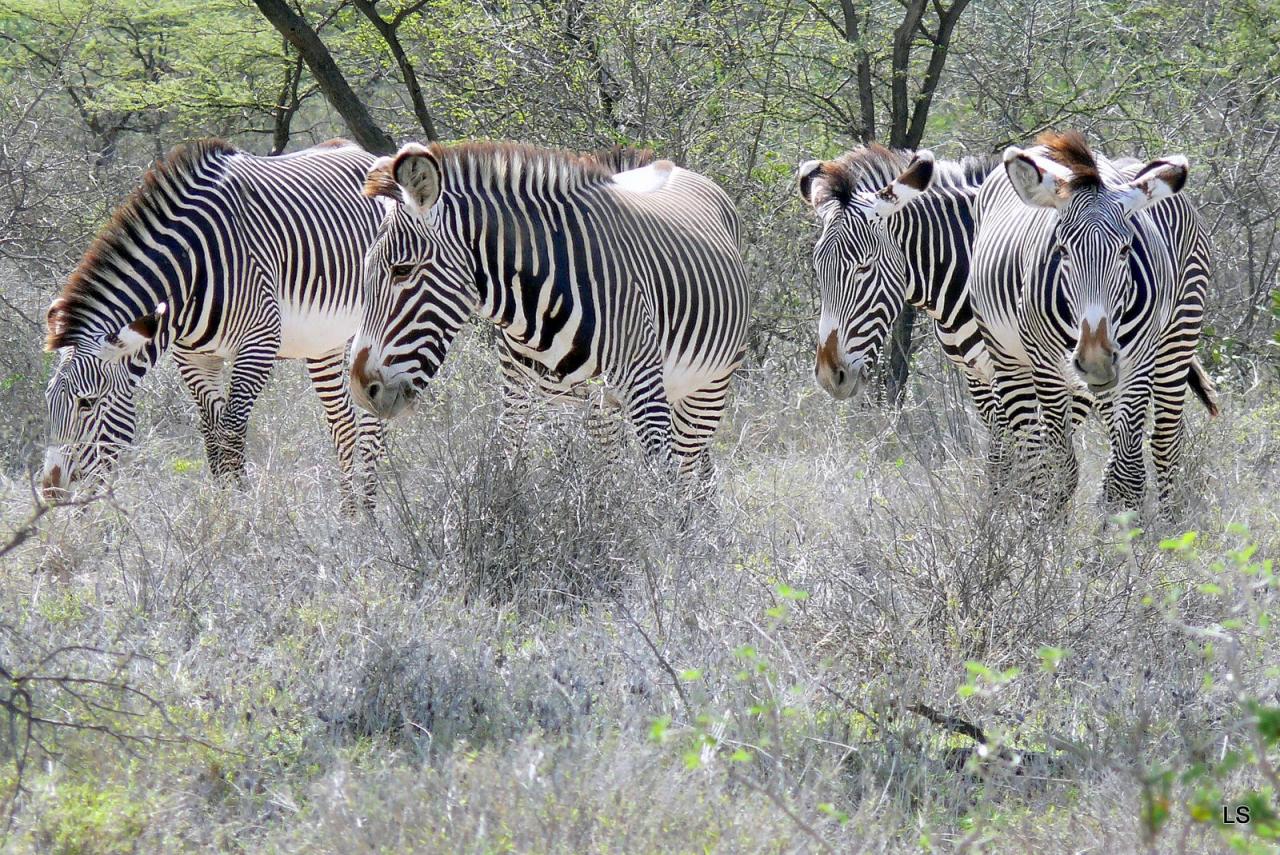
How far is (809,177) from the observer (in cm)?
656

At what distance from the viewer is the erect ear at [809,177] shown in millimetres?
6324

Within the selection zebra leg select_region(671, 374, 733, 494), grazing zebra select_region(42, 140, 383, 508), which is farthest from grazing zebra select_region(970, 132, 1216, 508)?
grazing zebra select_region(42, 140, 383, 508)

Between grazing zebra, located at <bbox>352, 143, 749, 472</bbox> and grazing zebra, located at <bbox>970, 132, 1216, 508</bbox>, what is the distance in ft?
4.58

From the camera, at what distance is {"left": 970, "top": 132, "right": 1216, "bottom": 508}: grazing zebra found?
539 centimetres

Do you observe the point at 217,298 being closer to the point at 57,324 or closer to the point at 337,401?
the point at 57,324

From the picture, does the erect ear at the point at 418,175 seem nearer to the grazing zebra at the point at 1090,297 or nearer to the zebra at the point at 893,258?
the zebra at the point at 893,258

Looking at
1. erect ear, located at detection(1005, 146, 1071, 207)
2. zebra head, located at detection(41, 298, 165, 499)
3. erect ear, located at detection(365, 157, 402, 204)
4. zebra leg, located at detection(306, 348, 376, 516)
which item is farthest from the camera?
zebra leg, located at detection(306, 348, 376, 516)

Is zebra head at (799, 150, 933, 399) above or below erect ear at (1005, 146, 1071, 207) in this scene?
below

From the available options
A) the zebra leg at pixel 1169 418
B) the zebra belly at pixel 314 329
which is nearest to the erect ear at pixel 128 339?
Answer: the zebra belly at pixel 314 329

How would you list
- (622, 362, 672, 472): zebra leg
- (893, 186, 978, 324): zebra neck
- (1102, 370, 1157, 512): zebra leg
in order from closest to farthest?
1. (622, 362, 672, 472): zebra leg
2. (1102, 370, 1157, 512): zebra leg
3. (893, 186, 978, 324): zebra neck

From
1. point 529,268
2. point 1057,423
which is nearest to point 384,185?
point 529,268

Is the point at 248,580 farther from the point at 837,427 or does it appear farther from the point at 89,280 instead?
→ the point at 837,427

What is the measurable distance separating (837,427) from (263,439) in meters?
3.43

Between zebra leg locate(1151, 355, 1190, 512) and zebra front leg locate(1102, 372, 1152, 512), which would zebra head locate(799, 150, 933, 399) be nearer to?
zebra front leg locate(1102, 372, 1152, 512)
